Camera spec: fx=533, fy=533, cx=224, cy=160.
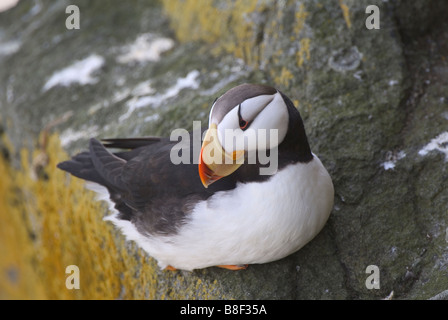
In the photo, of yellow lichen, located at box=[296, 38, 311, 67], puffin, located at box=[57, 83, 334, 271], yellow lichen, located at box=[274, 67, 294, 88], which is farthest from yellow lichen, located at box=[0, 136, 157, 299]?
yellow lichen, located at box=[296, 38, 311, 67]

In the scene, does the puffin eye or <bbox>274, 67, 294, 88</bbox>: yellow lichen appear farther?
<bbox>274, 67, 294, 88</bbox>: yellow lichen

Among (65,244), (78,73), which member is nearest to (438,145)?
(65,244)

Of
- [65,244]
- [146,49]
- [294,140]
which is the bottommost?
[65,244]

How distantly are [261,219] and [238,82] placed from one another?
1457mm

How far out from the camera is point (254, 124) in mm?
2318

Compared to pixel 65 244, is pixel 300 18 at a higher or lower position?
higher

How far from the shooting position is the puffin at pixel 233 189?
233 centimetres

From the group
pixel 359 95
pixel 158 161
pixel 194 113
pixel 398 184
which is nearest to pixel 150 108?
pixel 194 113

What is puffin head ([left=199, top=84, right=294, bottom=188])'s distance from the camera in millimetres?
2287

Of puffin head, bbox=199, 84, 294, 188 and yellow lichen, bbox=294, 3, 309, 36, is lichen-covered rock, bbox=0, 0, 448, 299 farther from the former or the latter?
puffin head, bbox=199, 84, 294, 188

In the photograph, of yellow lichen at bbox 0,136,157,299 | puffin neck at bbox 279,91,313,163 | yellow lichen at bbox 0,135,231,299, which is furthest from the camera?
yellow lichen at bbox 0,136,157,299

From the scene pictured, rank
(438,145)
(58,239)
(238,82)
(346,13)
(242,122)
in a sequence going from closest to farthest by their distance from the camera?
(242,122), (438,145), (346,13), (238,82), (58,239)

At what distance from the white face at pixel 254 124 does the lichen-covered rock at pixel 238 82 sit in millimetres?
784

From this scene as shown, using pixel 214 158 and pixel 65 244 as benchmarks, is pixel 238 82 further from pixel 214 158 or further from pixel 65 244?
pixel 65 244
